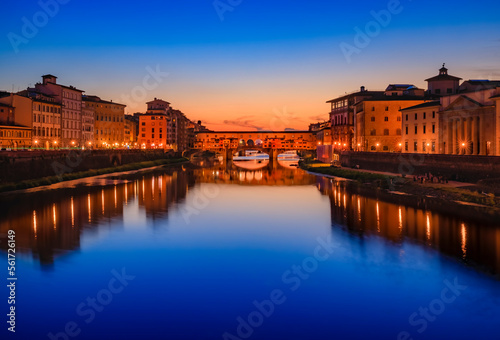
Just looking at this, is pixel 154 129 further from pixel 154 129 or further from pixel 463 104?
pixel 463 104

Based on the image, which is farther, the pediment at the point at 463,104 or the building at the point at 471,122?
the pediment at the point at 463,104

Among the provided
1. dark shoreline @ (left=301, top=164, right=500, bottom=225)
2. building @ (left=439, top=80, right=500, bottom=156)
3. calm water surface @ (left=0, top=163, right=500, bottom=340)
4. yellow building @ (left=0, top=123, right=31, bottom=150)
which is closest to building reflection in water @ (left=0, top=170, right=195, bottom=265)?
calm water surface @ (left=0, top=163, right=500, bottom=340)

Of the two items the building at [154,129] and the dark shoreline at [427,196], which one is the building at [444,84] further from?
the building at [154,129]

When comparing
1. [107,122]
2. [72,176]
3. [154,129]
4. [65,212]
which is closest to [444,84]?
[72,176]

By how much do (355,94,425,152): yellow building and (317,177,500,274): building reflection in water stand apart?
34.9m

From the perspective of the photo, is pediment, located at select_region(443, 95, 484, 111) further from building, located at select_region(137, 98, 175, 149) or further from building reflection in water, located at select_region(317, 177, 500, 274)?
building, located at select_region(137, 98, 175, 149)

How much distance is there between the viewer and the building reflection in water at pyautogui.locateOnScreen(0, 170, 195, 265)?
1981cm

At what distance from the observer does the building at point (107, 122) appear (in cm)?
8954

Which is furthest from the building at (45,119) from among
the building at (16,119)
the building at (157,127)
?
the building at (157,127)

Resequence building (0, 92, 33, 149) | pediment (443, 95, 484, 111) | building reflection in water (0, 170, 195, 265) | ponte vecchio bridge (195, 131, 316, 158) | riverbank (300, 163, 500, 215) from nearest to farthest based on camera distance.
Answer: building reflection in water (0, 170, 195, 265)
riverbank (300, 163, 500, 215)
pediment (443, 95, 484, 111)
building (0, 92, 33, 149)
ponte vecchio bridge (195, 131, 316, 158)

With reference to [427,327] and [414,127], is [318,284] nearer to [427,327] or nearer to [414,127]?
[427,327]

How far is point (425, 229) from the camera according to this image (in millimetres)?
22828

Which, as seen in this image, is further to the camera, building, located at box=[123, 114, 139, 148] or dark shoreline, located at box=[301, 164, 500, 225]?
building, located at box=[123, 114, 139, 148]

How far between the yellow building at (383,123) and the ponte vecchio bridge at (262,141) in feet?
200
